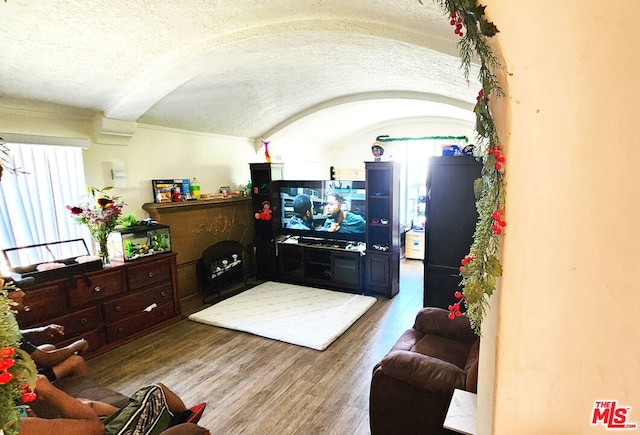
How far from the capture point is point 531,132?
75 cm

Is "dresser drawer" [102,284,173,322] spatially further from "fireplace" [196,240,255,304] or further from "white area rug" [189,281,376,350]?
"fireplace" [196,240,255,304]

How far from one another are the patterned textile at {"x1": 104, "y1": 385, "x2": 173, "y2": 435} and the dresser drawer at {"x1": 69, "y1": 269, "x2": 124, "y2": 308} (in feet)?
6.66

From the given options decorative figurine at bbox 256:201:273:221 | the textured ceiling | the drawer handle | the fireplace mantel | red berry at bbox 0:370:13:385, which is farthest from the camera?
decorative figurine at bbox 256:201:273:221

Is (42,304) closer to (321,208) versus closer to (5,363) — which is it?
(5,363)

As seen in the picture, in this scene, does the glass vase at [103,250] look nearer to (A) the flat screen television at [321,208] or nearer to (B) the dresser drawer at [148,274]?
(B) the dresser drawer at [148,274]

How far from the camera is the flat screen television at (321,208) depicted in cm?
454

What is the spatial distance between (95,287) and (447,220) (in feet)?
11.0

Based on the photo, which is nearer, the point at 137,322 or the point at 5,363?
the point at 5,363

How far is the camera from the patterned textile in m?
1.29

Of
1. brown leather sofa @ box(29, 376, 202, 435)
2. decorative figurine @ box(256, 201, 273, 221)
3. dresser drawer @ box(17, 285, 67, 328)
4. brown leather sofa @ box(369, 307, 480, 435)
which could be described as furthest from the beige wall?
decorative figurine @ box(256, 201, 273, 221)

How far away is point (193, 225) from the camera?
14.6 ft

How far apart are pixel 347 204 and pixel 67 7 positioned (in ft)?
11.4

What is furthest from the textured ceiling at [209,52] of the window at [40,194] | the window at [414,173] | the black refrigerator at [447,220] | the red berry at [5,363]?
the window at [414,173]

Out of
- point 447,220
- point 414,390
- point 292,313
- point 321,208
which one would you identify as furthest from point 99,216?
point 447,220
